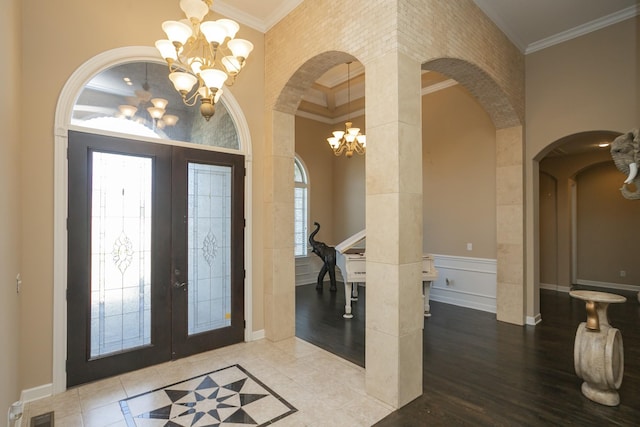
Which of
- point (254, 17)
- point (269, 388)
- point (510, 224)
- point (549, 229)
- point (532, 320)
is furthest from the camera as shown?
point (549, 229)

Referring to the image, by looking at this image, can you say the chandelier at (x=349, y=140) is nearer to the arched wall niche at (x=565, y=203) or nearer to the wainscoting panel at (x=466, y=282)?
the wainscoting panel at (x=466, y=282)

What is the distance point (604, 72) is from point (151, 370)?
6.84 m

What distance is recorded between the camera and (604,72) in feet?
14.0

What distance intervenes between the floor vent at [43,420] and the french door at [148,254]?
1.38ft

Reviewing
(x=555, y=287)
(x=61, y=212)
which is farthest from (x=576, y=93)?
(x=61, y=212)

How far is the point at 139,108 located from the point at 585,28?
19.6 feet

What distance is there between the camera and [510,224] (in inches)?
196

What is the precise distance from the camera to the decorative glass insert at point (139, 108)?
3.16m

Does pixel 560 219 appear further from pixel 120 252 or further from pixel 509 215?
pixel 120 252

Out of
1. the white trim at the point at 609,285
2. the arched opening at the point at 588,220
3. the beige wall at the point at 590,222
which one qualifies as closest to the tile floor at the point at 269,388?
the arched opening at the point at 588,220

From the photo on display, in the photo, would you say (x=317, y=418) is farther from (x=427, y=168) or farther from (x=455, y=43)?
(x=427, y=168)

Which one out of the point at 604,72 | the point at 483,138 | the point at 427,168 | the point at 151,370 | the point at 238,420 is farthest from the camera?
the point at 427,168

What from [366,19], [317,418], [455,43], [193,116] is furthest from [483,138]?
[317,418]

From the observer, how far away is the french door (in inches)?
121
